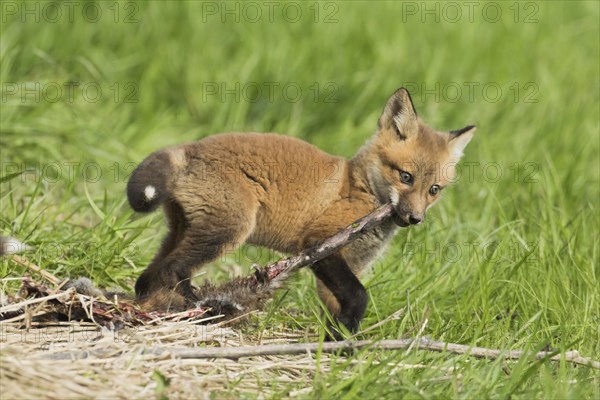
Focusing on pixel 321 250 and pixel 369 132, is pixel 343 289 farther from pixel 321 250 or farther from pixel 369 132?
pixel 369 132

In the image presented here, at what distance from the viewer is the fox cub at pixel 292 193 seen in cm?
482

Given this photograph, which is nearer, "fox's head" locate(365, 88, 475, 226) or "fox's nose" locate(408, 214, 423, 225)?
"fox's nose" locate(408, 214, 423, 225)

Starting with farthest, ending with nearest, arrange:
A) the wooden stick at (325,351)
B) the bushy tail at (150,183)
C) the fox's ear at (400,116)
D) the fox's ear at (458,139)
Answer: the fox's ear at (458,139), the fox's ear at (400,116), the bushy tail at (150,183), the wooden stick at (325,351)

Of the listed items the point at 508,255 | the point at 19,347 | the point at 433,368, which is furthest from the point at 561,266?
the point at 19,347

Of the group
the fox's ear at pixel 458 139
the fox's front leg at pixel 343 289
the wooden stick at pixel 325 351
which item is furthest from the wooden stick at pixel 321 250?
the fox's ear at pixel 458 139

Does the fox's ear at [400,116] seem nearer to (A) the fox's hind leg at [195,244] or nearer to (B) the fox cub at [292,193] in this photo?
(B) the fox cub at [292,193]

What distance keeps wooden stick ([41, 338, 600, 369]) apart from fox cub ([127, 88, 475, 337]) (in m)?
0.73

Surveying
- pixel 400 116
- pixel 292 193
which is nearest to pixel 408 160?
pixel 400 116

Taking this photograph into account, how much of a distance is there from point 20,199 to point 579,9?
26.9ft

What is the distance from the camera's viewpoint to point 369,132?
8242 mm

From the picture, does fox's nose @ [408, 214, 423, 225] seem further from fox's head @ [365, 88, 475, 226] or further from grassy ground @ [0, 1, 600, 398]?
grassy ground @ [0, 1, 600, 398]

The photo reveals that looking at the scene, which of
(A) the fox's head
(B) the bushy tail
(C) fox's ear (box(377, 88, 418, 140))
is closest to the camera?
(B) the bushy tail

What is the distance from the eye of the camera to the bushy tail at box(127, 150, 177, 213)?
15.3ft

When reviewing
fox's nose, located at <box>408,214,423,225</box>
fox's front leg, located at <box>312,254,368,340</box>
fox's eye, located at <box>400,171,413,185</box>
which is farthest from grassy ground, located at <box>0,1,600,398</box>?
fox's eye, located at <box>400,171,413,185</box>
